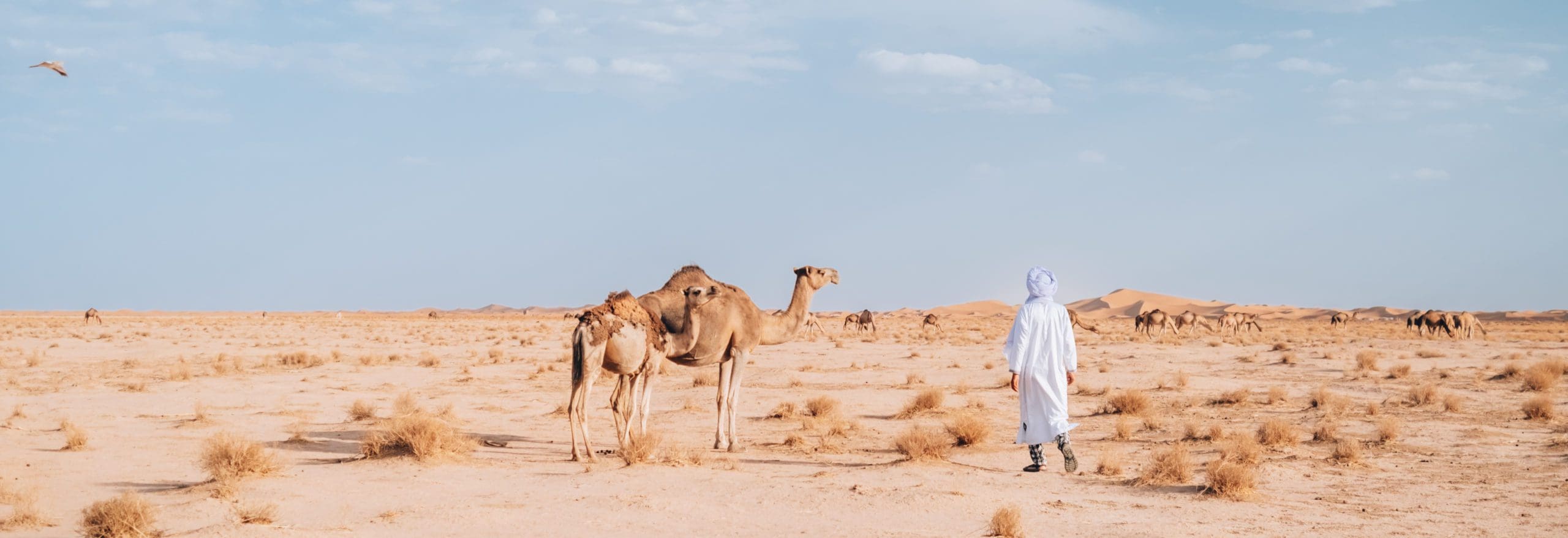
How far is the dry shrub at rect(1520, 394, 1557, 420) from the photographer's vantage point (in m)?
15.7

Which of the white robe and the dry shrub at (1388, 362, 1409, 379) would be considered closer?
the white robe

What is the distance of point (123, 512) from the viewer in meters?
7.86

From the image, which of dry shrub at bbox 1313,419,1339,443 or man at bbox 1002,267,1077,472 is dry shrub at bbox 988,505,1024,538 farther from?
dry shrub at bbox 1313,419,1339,443

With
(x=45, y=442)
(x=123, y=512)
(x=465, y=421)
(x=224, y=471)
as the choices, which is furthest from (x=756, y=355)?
(x=123, y=512)

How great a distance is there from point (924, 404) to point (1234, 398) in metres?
5.27

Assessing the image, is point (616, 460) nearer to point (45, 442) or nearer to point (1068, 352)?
point (1068, 352)

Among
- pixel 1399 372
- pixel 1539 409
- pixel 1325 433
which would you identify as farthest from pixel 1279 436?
pixel 1399 372

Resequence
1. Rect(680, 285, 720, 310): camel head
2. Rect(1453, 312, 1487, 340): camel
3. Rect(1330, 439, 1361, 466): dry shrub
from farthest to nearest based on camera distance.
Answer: Rect(1453, 312, 1487, 340): camel, Rect(680, 285, 720, 310): camel head, Rect(1330, 439, 1361, 466): dry shrub

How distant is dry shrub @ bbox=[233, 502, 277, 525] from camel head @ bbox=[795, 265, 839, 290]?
23.3ft

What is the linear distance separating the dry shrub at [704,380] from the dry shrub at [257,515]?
13876mm

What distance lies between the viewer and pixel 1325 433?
13812mm

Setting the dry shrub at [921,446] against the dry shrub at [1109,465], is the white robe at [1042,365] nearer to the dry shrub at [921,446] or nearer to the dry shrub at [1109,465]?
the dry shrub at [1109,465]

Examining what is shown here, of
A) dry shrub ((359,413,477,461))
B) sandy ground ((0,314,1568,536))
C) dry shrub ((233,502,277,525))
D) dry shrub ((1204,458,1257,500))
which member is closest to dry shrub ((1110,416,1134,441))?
sandy ground ((0,314,1568,536))

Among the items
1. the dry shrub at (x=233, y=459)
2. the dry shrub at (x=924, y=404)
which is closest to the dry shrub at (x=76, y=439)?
the dry shrub at (x=233, y=459)
